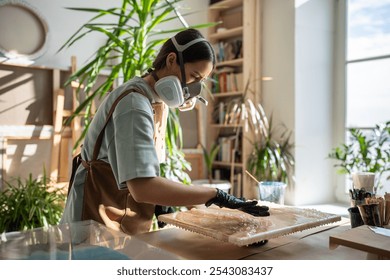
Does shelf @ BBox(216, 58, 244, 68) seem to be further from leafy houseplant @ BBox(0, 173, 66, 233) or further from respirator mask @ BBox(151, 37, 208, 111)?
respirator mask @ BBox(151, 37, 208, 111)

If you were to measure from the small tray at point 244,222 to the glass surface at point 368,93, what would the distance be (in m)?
2.70

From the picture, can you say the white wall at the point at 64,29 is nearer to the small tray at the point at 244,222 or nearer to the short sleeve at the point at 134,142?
the short sleeve at the point at 134,142

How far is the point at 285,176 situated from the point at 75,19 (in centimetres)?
248

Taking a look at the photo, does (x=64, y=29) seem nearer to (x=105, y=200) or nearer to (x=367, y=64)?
(x=105, y=200)

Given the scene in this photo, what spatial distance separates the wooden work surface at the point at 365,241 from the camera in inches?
34.4

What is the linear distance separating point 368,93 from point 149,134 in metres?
3.17

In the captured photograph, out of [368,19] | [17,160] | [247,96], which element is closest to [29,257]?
[17,160]

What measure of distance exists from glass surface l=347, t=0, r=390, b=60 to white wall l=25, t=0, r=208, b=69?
2.40 meters

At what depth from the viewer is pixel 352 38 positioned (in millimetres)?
3766

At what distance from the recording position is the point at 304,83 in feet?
12.1

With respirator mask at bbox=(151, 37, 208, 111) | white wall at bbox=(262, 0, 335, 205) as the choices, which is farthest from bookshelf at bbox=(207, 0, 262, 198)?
respirator mask at bbox=(151, 37, 208, 111)

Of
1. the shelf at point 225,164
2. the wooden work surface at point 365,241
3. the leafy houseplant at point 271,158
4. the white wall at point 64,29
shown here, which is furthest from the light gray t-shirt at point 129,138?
the shelf at point 225,164

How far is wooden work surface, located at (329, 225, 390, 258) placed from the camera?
873mm
